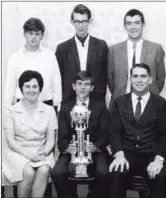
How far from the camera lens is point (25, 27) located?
11.0ft

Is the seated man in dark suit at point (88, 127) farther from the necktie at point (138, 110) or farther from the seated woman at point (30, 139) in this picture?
the necktie at point (138, 110)

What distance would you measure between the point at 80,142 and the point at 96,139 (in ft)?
0.86

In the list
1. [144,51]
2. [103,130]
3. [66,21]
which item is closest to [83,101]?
[103,130]

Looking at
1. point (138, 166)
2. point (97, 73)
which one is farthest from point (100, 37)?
point (138, 166)

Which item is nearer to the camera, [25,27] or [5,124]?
[5,124]

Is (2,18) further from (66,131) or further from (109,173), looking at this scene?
(109,173)

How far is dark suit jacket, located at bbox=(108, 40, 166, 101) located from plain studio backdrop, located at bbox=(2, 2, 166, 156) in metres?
0.31

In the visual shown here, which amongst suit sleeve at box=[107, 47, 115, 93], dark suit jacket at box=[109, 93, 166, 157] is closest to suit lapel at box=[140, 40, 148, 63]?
suit sleeve at box=[107, 47, 115, 93]

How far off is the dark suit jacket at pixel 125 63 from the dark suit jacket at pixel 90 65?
0.19 ft

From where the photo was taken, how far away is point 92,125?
3.17 m

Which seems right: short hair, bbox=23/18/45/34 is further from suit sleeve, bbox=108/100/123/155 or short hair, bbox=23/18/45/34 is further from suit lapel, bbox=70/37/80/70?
suit sleeve, bbox=108/100/123/155

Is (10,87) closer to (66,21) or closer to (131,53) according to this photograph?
(66,21)

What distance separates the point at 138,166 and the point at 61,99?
893mm

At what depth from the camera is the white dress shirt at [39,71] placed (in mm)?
3428
